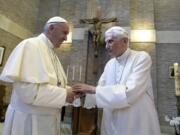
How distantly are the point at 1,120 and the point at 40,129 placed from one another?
4014 millimetres

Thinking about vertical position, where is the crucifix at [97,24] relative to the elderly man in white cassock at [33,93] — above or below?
above

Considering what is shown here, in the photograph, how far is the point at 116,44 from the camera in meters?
2.25

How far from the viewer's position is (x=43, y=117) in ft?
6.33

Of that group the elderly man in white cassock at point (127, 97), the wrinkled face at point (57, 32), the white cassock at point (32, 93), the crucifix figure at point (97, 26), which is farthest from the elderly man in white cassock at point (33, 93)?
the crucifix figure at point (97, 26)

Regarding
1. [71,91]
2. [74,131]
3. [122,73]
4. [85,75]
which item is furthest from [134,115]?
[85,75]

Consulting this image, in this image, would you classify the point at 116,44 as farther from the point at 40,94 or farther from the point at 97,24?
the point at 97,24

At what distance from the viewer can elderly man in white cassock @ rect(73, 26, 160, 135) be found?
200 cm

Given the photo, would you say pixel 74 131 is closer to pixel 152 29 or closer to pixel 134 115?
pixel 134 115

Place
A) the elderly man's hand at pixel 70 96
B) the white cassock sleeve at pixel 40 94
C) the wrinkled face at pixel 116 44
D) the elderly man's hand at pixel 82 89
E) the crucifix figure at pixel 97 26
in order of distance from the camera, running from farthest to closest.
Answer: the crucifix figure at pixel 97 26, the wrinkled face at pixel 116 44, the elderly man's hand at pixel 82 89, the elderly man's hand at pixel 70 96, the white cassock sleeve at pixel 40 94

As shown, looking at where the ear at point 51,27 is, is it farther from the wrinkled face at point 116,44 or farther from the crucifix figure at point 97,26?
the crucifix figure at point 97,26

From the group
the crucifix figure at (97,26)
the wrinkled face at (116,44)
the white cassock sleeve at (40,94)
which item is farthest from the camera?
Result: the crucifix figure at (97,26)

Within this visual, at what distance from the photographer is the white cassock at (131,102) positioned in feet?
6.53

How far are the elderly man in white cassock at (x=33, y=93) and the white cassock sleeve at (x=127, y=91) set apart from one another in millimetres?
312

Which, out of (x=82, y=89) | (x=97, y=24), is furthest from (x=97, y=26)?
(x=82, y=89)
